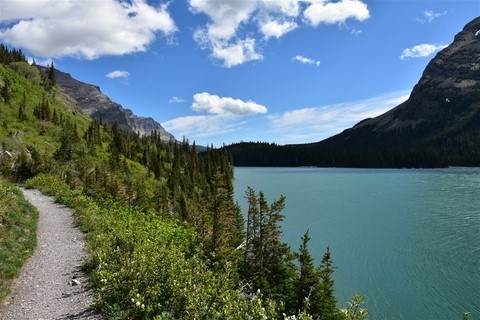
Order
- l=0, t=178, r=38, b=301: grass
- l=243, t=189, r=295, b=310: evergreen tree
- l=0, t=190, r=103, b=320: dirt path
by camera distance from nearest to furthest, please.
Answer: l=0, t=190, r=103, b=320: dirt path
l=0, t=178, r=38, b=301: grass
l=243, t=189, r=295, b=310: evergreen tree

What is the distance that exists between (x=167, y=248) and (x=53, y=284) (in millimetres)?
5610

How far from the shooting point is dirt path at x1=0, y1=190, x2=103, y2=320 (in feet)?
40.3

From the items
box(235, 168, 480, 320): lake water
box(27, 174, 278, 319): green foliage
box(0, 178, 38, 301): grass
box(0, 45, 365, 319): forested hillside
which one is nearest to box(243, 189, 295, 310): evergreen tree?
box(0, 45, 365, 319): forested hillside

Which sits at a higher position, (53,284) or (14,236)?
(14,236)

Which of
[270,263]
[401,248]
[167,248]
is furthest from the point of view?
[401,248]

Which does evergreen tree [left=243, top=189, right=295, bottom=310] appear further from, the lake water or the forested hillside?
the lake water

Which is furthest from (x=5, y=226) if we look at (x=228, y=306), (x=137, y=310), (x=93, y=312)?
(x=228, y=306)

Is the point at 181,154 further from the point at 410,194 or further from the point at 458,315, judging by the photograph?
the point at 458,315

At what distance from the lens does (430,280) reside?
1502 inches


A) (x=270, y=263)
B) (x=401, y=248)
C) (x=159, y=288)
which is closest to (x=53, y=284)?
(x=159, y=288)

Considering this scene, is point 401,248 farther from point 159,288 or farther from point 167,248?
point 159,288

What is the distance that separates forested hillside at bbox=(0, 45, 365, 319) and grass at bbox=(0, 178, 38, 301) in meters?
3.17

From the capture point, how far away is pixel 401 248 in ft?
163

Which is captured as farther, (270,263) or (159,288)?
(270,263)
